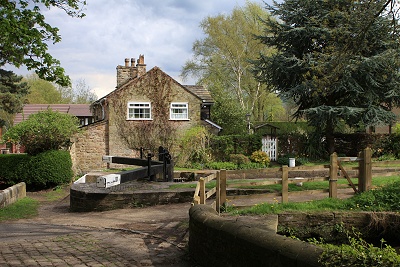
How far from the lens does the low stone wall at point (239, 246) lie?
170 inches

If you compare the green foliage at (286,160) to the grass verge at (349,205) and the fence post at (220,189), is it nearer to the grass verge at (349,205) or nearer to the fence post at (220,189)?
the grass verge at (349,205)

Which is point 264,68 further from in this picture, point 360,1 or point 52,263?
point 52,263

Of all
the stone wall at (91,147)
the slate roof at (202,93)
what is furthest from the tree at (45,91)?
the stone wall at (91,147)

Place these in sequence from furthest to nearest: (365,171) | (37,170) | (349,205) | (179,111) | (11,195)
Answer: (179,111)
(37,170)
(11,195)
(365,171)
(349,205)

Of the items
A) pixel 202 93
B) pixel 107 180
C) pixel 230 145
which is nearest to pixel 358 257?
pixel 107 180

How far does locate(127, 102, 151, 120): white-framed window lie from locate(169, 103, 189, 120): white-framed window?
4.88 ft

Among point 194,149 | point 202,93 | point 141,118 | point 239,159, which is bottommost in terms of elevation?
point 239,159

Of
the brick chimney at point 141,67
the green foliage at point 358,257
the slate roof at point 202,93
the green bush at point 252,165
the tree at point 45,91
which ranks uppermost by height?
the tree at point 45,91

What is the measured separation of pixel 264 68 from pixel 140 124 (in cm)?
877

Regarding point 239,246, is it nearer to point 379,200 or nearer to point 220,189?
point 220,189

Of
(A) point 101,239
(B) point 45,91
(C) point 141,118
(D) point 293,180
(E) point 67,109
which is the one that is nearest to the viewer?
(A) point 101,239

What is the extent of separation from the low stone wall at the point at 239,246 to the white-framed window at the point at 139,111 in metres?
19.9

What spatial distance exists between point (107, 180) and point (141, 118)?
55.8ft

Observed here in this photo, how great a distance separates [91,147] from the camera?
2614 centimetres
